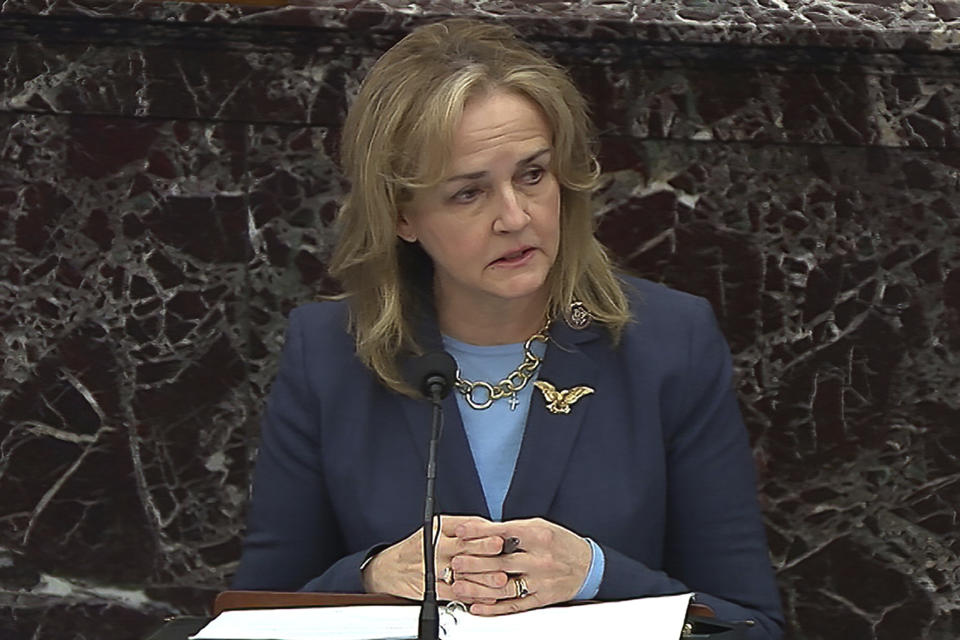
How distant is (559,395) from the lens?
1948 millimetres

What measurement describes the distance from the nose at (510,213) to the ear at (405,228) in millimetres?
175

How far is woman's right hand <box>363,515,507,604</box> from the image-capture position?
64.0 inches

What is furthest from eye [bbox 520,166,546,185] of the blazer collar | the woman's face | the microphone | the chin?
the microphone

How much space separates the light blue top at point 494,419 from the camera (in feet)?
6.44

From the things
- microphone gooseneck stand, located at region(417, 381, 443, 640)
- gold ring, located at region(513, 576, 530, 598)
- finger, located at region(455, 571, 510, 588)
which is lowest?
gold ring, located at region(513, 576, 530, 598)

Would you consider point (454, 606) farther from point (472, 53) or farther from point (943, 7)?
point (943, 7)

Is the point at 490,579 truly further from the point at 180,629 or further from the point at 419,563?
the point at 180,629

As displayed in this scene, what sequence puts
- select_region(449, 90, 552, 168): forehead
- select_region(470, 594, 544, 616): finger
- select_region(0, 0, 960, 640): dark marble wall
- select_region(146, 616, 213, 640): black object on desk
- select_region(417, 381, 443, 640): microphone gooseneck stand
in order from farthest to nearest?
1. select_region(0, 0, 960, 640): dark marble wall
2. select_region(449, 90, 552, 168): forehead
3. select_region(470, 594, 544, 616): finger
4. select_region(146, 616, 213, 640): black object on desk
5. select_region(417, 381, 443, 640): microphone gooseneck stand

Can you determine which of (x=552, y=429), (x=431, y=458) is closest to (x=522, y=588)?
(x=431, y=458)

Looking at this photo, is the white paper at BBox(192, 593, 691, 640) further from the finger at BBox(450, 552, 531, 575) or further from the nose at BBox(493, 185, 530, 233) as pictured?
the nose at BBox(493, 185, 530, 233)

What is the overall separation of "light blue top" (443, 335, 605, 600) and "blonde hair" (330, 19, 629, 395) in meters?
0.08

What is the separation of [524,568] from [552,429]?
334 millimetres

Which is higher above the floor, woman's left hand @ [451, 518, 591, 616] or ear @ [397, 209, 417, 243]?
ear @ [397, 209, 417, 243]

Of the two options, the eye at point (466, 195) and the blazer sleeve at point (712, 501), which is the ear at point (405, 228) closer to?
the eye at point (466, 195)
